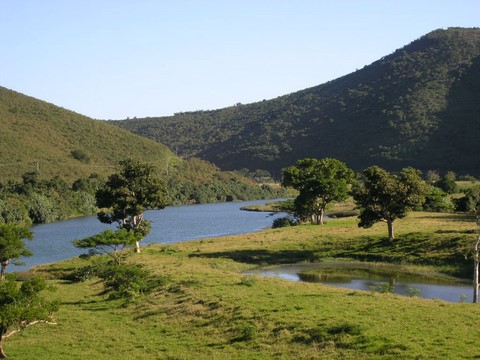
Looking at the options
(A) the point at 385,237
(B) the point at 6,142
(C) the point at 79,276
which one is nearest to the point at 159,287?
(C) the point at 79,276

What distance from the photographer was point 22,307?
25031mm

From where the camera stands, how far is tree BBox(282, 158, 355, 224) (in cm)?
7251

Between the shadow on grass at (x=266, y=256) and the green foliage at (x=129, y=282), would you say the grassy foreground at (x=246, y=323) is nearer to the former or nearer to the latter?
the green foliage at (x=129, y=282)

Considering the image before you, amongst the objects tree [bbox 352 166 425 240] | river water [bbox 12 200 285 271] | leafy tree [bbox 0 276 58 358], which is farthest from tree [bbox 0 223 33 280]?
tree [bbox 352 166 425 240]

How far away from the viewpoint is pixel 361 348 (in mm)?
22125

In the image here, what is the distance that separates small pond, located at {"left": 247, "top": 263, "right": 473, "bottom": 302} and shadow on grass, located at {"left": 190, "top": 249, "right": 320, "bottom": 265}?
65.8 inches

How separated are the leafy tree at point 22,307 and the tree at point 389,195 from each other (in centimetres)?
3249

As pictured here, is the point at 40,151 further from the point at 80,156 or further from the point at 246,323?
the point at 246,323

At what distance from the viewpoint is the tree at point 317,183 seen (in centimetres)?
7251

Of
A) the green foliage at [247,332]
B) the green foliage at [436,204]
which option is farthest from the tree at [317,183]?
the green foliage at [247,332]

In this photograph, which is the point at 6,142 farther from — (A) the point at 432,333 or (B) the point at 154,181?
(A) the point at 432,333

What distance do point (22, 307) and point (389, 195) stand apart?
3495 cm

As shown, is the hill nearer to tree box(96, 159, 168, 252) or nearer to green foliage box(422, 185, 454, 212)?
tree box(96, 159, 168, 252)

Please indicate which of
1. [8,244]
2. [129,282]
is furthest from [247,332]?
[8,244]
